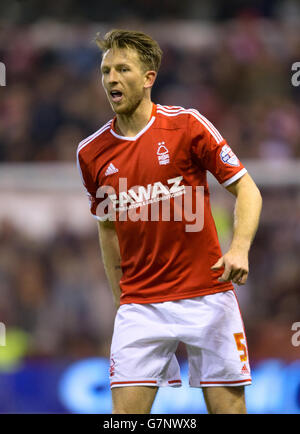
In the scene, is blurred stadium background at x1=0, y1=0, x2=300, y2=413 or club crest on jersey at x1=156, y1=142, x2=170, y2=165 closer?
club crest on jersey at x1=156, y1=142, x2=170, y2=165

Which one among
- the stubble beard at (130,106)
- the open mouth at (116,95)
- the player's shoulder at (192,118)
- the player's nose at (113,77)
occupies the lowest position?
the player's shoulder at (192,118)

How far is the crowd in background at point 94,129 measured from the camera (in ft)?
26.9

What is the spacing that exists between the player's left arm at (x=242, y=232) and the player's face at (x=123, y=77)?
633 mm

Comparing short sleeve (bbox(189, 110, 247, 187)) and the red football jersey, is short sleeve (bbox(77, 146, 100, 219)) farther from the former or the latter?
short sleeve (bbox(189, 110, 247, 187))

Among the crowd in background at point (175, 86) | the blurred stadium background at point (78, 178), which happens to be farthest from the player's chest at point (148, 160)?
the crowd in background at point (175, 86)

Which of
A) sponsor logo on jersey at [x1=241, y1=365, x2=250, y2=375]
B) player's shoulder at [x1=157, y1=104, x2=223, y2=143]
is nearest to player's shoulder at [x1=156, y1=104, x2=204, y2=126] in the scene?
player's shoulder at [x1=157, y1=104, x2=223, y2=143]

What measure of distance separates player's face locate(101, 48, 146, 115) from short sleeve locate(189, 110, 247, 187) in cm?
31

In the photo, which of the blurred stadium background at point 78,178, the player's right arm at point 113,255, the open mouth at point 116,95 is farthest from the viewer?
the blurred stadium background at point 78,178

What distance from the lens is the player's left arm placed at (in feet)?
11.5

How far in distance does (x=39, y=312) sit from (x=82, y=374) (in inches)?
59.7

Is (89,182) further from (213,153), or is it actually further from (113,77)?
(213,153)

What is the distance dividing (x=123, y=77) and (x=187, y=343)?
128 centimetres

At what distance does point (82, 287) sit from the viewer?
8.45m

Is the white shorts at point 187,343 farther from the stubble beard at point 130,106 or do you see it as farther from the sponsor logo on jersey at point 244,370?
the stubble beard at point 130,106
